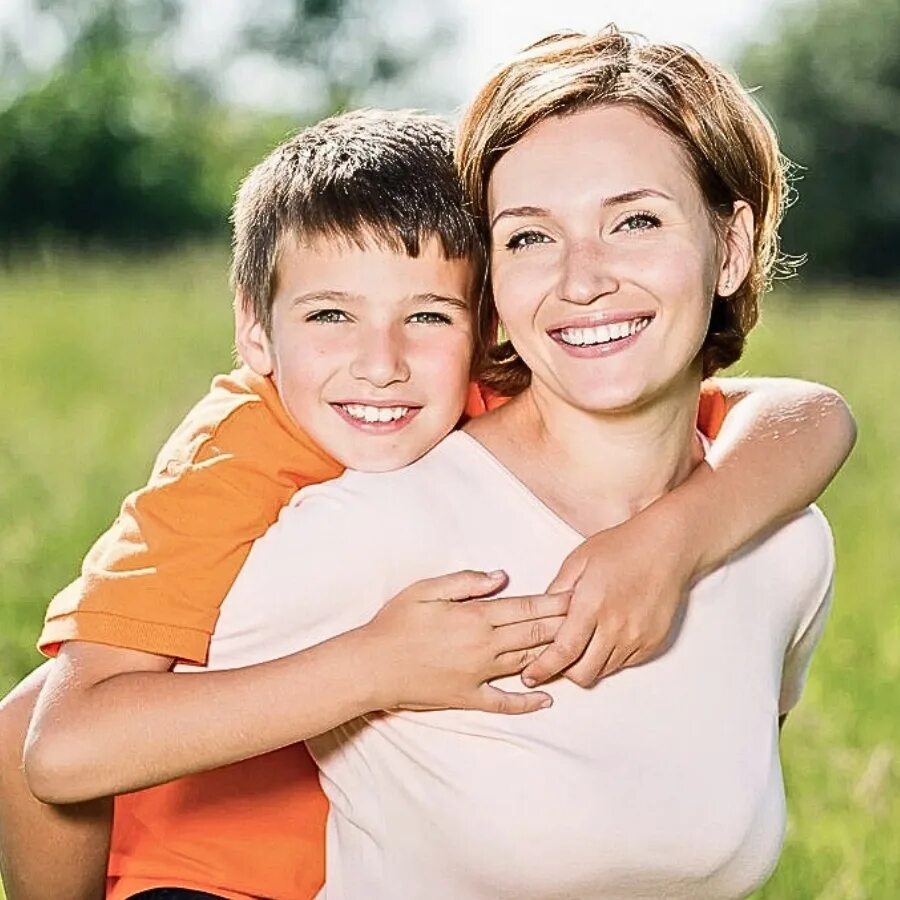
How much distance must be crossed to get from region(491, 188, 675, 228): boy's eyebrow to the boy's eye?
9.5 inches

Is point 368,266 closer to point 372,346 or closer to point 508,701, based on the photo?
point 372,346

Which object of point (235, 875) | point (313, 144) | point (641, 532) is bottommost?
point (235, 875)

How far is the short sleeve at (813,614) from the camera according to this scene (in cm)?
269

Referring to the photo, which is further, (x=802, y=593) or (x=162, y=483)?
(x=802, y=593)

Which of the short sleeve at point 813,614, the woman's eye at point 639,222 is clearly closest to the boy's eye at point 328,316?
the woman's eye at point 639,222

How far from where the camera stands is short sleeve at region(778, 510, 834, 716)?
8.83ft

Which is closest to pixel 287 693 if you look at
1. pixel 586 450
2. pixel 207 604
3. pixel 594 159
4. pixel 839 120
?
pixel 207 604

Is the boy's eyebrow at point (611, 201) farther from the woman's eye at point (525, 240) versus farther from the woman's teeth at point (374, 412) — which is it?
the woman's teeth at point (374, 412)

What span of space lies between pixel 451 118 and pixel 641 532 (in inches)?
26.9

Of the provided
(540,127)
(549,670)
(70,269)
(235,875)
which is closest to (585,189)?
(540,127)

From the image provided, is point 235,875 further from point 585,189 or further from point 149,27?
point 149,27

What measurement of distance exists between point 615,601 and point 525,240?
18.7 inches

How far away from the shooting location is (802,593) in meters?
2.66

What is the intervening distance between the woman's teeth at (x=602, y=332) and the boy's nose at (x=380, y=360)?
0.23 m
